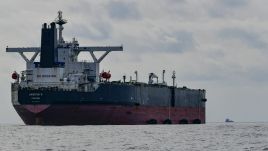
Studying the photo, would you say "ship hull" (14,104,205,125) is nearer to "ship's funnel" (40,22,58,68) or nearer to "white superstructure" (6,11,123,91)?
"white superstructure" (6,11,123,91)

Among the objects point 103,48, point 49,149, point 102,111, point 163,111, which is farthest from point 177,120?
point 49,149

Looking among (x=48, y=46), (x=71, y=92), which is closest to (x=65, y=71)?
(x=48, y=46)

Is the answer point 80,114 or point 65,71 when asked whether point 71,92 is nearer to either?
point 80,114

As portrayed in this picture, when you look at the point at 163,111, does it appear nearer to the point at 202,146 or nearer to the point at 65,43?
the point at 65,43

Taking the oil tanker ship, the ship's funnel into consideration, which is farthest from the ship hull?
the ship's funnel

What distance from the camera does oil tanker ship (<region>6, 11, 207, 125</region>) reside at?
107188mm

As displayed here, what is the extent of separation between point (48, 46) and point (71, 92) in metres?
9.95

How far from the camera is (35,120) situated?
107 m

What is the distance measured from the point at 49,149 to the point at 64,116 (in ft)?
159

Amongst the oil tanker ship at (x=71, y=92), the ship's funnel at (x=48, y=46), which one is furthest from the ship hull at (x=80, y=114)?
the ship's funnel at (x=48, y=46)

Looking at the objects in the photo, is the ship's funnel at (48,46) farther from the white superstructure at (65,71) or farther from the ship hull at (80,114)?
the ship hull at (80,114)

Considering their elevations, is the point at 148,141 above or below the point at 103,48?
below

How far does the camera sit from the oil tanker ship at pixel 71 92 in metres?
107

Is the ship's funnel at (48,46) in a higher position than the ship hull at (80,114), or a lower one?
higher
